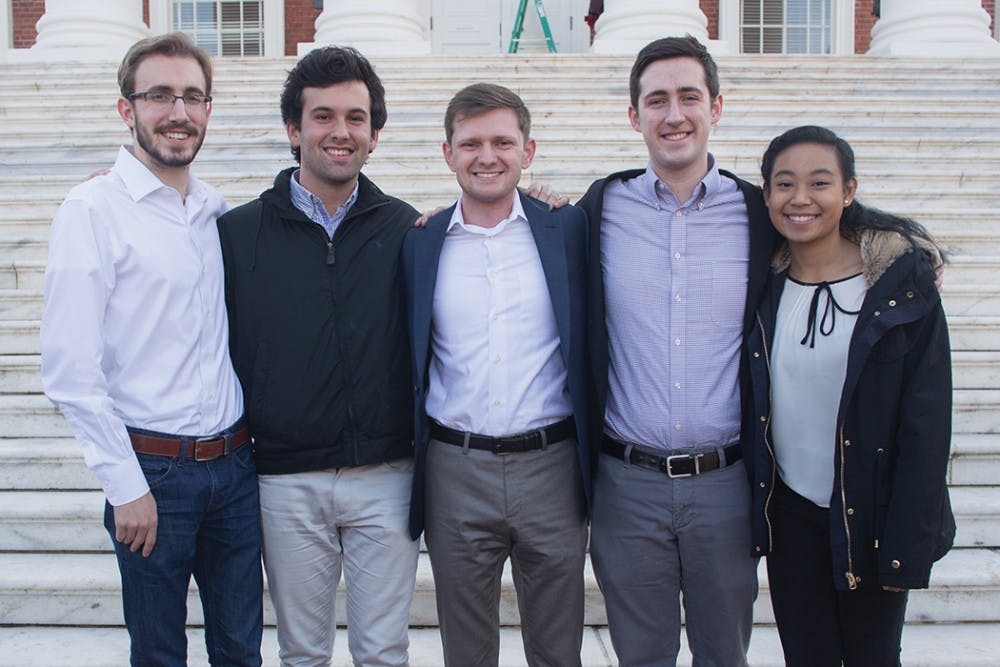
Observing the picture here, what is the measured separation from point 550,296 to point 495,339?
8.0 inches

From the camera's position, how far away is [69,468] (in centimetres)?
382

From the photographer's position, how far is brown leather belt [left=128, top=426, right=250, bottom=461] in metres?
2.29

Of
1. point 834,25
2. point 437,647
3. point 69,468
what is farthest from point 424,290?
point 834,25

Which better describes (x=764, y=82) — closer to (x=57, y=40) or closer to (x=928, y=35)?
(x=928, y=35)

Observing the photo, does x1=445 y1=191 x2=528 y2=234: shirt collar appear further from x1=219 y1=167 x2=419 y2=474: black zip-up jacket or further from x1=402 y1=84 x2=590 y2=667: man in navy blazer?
x1=219 y1=167 x2=419 y2=474: black zip-up jacket

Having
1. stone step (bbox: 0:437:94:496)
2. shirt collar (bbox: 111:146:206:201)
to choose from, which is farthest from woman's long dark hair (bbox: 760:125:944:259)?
stone step (bbox: 0:437:94:496)

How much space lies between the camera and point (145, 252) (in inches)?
90.0

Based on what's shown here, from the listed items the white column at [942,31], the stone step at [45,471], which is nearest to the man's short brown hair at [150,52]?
the stone step at [45,471]

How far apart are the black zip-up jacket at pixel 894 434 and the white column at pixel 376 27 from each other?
825 cm

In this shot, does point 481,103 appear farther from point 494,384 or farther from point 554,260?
point 494,384

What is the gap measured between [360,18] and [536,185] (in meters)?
7.92

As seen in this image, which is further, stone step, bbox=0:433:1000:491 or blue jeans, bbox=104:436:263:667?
stone step, bbox=0:433:1000:491

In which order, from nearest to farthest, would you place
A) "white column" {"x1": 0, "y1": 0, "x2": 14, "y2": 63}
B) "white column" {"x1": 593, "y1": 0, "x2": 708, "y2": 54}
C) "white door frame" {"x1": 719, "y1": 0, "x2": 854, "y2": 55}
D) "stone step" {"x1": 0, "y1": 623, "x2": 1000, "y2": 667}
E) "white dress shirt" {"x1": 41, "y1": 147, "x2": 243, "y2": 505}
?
"white dress shirt" {"x1": 41, "y1": 147, "x2": 243, "y2": 505} → "stone step" {"x1": 0, "y1": 623, "x2": 1000, "y2": 667} → "white column" {"x1": 593, "y1": 0, "x2": 708, "y2": 54} → "white column" {"x1": 0, "y1": 0, "x2": 14, "y2": 63} → "white door frame" {"x1": 719, "y1": 0, "x2": 854, "y2": 55}

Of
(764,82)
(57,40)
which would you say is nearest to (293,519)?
(764,82)
